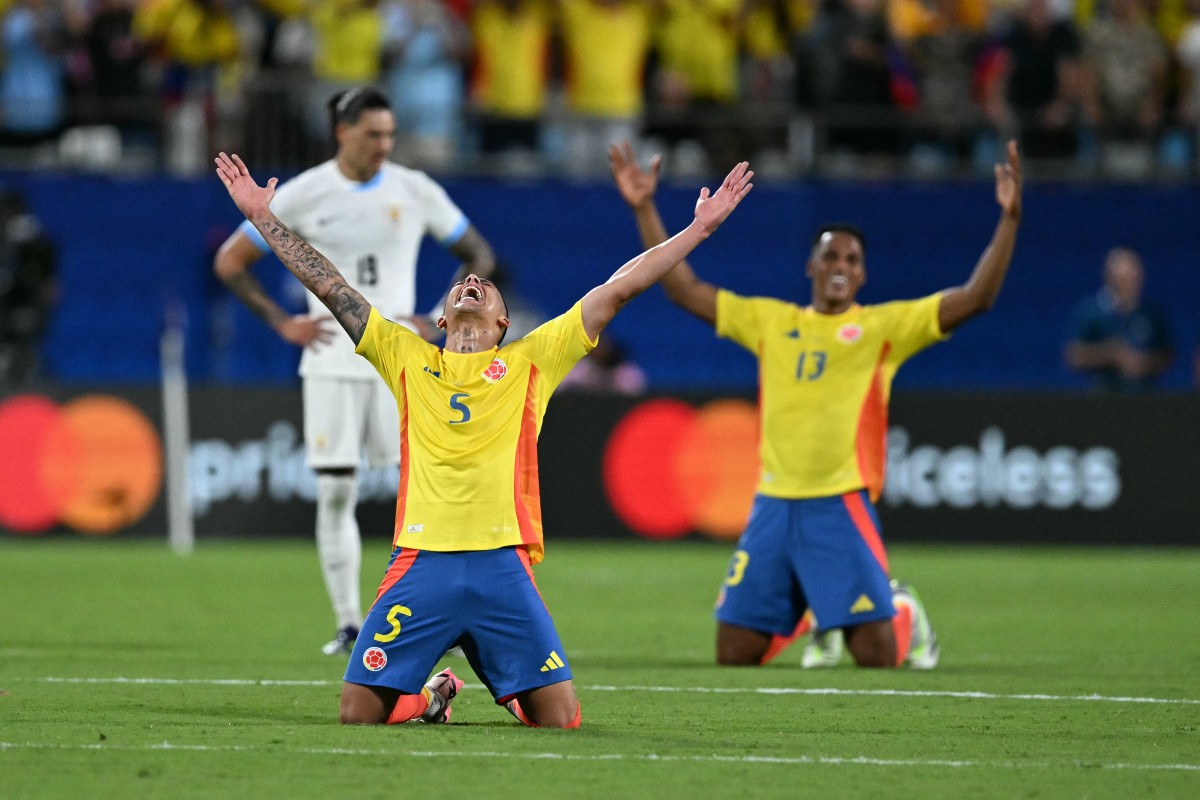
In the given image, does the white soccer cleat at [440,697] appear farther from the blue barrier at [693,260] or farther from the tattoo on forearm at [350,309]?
the blue barrier at [693,260]

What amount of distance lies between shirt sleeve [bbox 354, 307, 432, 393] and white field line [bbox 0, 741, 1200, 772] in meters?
1.58

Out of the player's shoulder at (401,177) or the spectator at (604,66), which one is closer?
the player's shoulder at (401,177)

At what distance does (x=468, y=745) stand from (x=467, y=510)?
0.91 meters

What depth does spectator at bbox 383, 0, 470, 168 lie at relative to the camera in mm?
19562

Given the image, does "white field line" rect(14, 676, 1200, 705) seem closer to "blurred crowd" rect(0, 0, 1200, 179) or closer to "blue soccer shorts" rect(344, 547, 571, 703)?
"blue soccer shorts" rect(344, 547, 571, 703)

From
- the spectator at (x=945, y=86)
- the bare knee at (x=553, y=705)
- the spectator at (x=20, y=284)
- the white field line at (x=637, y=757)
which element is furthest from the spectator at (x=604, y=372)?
the white field line at (x=637, y=757)

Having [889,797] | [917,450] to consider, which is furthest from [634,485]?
[889,797]

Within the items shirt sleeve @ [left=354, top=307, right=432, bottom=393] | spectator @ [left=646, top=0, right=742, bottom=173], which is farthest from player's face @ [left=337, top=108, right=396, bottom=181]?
spectator @ [left=646, top=0, right=742, bottom=173]

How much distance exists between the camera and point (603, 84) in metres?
19.6

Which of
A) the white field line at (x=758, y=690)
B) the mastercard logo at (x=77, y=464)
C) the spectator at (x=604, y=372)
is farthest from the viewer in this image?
the spectator at (x=604, y=372)

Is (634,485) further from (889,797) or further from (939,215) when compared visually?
(889,797)

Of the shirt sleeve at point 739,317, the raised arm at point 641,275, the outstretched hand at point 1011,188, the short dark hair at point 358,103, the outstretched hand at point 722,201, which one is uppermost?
the short dark hair at point 358,103

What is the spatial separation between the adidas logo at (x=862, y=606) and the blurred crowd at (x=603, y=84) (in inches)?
420

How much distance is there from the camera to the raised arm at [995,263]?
9.15 m
